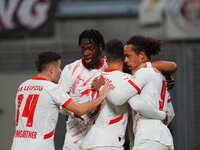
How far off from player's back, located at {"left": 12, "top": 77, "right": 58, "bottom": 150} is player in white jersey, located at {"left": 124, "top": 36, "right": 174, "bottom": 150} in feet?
2.89

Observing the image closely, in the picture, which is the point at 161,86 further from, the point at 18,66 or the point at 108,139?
the point at 18,66

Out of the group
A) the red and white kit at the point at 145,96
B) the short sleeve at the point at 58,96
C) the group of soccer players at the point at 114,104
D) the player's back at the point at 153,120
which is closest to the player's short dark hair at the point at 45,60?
the group of soccer players at the point at 114,104

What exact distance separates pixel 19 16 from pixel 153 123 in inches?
391

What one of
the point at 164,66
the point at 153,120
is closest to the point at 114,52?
the point at 164,66

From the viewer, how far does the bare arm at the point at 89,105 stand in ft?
16.8

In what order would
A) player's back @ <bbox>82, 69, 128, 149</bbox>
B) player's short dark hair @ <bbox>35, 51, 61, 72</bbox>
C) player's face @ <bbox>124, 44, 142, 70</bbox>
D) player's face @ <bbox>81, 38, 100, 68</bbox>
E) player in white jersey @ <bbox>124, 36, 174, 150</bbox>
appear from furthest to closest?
player's face @ <bbox>81, 38, 100, 68</bbox>
player's short dark hair @ <bbox>35, 51, 61, 72</bbox>
player's face @ <bbox>124, 44, 142, 70</bbox>
player's back @ <bbox>82, 69, 128, 149</bbox>
player in white jersey @ <bbox>124, 36, 174, 150</bbox>

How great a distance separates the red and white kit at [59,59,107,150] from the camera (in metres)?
5.93

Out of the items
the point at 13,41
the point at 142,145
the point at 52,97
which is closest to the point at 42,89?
the point at 52,97

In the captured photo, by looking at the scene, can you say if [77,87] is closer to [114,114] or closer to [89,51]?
[89,51]

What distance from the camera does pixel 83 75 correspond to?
5.96m

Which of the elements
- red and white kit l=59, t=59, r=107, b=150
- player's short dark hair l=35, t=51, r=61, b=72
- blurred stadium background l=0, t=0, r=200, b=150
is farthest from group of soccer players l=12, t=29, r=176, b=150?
blurred stadium background l=0, t=0, r=200, b=150

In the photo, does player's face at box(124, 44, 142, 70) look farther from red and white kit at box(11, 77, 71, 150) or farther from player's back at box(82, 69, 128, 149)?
red and white kit at box(11, 77, 71, 150)

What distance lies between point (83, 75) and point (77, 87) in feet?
0.52

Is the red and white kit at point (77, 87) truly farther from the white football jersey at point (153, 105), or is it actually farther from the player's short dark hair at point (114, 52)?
the white football jersey at point (153, 105)
